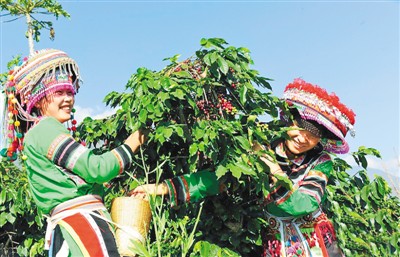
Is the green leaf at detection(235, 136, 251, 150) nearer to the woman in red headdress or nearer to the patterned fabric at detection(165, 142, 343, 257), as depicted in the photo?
the woman in red headdress

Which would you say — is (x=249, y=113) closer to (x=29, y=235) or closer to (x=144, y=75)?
(x=144, y=75)

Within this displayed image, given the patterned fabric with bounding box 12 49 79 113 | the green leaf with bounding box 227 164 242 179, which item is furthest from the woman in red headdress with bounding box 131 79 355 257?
the patterned fabric with bounding box 12 49 79 113

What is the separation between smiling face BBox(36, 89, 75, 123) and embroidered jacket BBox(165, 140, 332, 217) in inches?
22.4

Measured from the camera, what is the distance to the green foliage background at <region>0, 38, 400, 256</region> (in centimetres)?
225

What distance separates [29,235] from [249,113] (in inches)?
108

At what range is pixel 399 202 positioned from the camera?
379 centimetres

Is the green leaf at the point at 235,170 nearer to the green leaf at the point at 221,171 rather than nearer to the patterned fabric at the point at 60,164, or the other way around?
the green leaf at the point at 221,171

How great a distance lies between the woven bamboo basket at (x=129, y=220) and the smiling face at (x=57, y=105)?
1.52 feet

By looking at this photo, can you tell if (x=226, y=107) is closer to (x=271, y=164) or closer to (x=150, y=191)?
(x=271, y=164)

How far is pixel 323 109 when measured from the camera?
2.64m

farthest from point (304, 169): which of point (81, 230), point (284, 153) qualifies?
point (81, 230)

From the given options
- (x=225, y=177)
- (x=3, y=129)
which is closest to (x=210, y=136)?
(x=225, y=177)

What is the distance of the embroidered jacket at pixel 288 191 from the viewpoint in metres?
2.43

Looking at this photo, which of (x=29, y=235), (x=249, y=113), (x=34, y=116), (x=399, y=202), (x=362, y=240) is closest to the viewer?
(x=34, y=116)
